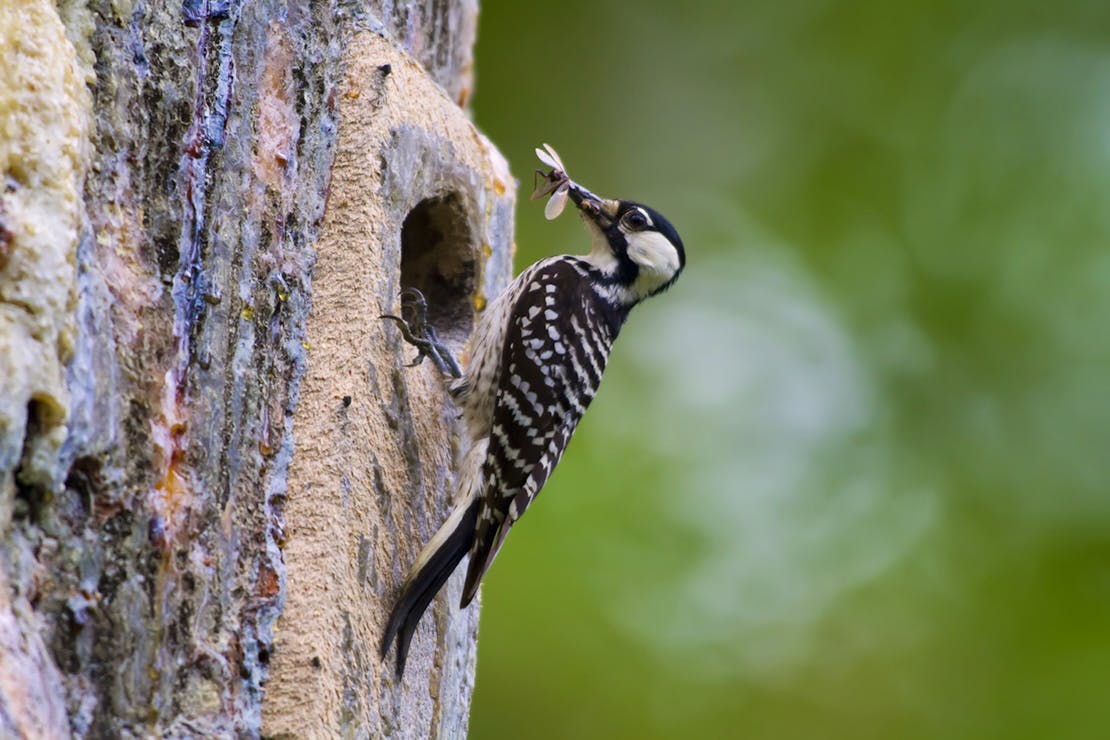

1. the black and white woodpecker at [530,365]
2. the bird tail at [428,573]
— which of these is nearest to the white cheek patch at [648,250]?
the black and white woodpecker at [530,365]

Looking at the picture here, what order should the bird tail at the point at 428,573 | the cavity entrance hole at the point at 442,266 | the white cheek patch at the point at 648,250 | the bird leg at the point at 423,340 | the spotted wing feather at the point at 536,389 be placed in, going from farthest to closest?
the white cheek patch at the point at 648,250, the cavity entrance hole at the point at 442,266, the bird leg at the point at 423,340, the spotted wing feather at the point at 536,389, the bird tail at the point at 428,573

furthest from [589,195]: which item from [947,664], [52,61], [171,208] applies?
[947,664]

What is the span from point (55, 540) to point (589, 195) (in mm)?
2335

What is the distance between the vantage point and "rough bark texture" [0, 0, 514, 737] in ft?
6.18

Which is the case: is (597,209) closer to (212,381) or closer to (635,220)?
(635,220)

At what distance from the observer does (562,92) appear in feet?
19.3

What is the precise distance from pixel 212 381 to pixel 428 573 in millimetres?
649

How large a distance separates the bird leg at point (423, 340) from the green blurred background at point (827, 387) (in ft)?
7.47

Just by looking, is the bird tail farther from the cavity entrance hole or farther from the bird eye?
the bird eye

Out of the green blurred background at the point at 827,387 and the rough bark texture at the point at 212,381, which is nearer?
the rough bark texture at the point at 212,381

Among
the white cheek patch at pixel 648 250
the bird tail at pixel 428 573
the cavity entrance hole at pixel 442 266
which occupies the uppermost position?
the white cheek patch at pixel 648 250

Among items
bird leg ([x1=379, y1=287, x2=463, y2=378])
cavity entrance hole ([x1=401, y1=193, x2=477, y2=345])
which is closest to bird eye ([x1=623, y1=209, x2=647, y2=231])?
cavity entrance hole ([x1=401, y1=193, x2=477, y2=345])

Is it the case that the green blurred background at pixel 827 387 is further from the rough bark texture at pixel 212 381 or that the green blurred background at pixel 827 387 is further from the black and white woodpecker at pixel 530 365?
the rough bark texture at pixel 212 381

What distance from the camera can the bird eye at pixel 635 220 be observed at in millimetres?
3904
